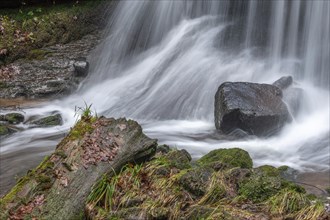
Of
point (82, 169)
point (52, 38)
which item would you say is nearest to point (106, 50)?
point (52, 38)

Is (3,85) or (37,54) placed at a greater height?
(37,54)

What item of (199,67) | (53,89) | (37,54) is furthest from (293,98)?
(37,54)

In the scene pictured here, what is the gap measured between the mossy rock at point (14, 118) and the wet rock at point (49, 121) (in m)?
0.34

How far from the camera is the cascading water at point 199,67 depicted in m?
10.9

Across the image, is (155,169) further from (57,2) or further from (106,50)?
(57,2)

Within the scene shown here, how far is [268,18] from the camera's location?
50.5 ft

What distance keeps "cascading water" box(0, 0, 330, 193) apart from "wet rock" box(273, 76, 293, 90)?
0.64 meters

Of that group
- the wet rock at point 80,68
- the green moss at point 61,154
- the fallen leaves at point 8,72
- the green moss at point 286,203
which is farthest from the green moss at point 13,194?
the wet rock at point 80,68

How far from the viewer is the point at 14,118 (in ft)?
37.8

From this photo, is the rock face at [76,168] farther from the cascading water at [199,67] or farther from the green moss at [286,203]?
the cascading water at [199,67]

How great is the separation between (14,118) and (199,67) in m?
5.79

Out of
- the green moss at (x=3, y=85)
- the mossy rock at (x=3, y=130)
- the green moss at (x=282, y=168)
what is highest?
the green moss at (x=3, y=85)

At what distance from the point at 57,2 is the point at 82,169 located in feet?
40.9

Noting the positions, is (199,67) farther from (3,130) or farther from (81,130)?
(81,130)
